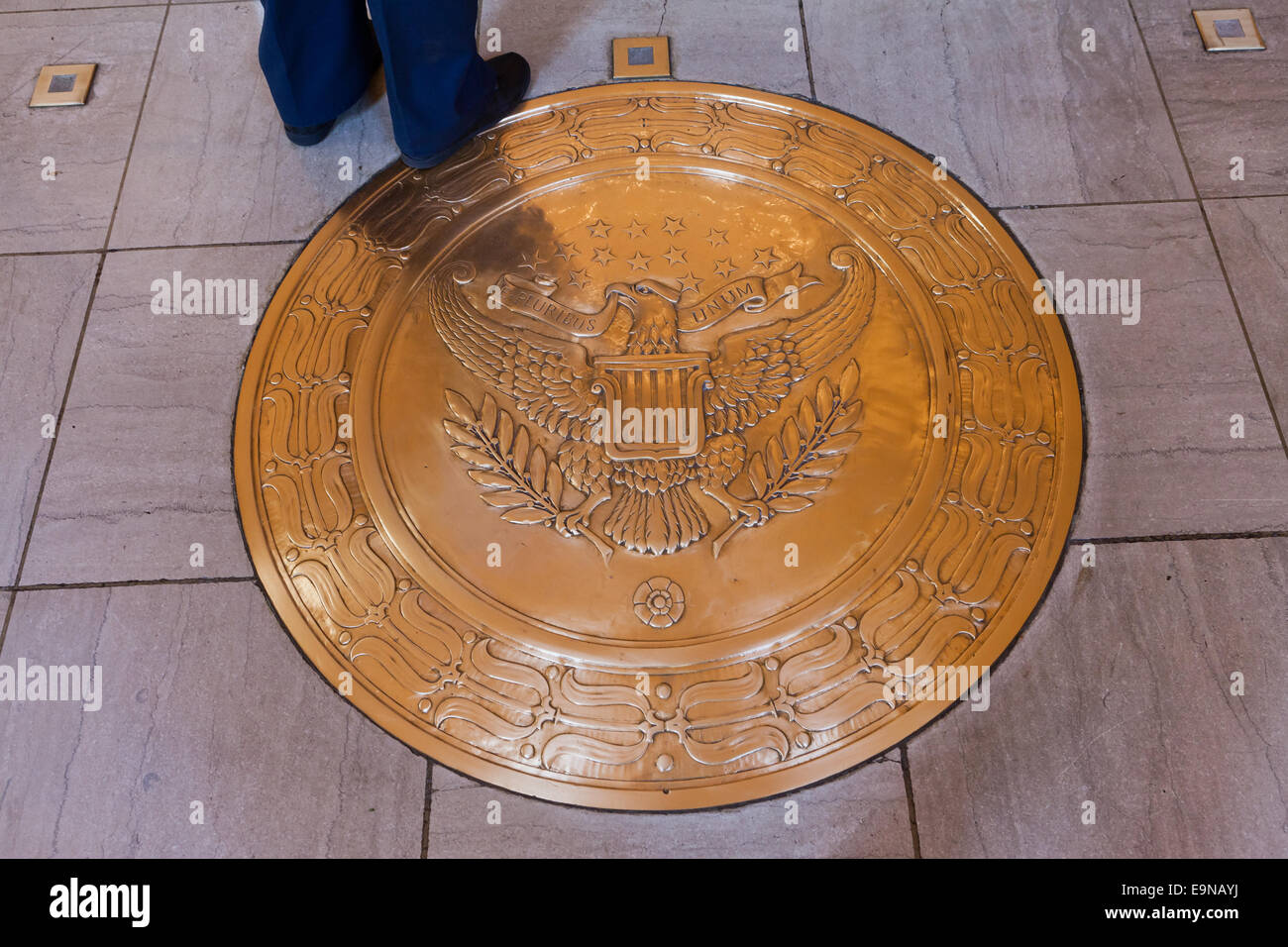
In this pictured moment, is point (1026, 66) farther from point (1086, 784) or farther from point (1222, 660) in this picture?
point (1086, 784)

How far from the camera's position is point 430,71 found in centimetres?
172

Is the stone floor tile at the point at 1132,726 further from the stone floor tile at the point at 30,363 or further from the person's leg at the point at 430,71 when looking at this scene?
the stone floor tile at the point at 30,363

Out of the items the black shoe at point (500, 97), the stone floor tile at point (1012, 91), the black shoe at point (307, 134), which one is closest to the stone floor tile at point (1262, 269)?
the stone floor tile at point (1012, 91)

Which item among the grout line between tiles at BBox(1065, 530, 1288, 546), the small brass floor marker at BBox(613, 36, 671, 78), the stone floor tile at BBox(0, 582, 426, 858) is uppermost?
the small brass floor marker at BBox(613, 36, 671, 78)

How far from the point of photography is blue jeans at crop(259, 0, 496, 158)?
166cm

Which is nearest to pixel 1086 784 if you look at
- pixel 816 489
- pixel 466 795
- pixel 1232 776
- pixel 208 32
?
pixel 1232 776

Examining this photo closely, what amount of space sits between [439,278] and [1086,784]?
4.50ft

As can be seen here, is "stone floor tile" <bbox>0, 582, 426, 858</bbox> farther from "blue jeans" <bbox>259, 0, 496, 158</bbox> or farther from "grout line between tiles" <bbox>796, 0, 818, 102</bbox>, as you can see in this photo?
"grout line between tiles" <bbox>796, 0, 818, 102</bbox>

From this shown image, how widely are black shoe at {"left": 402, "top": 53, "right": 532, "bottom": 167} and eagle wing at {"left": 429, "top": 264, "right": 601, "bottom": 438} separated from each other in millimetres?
321

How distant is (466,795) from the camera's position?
53.8 inches

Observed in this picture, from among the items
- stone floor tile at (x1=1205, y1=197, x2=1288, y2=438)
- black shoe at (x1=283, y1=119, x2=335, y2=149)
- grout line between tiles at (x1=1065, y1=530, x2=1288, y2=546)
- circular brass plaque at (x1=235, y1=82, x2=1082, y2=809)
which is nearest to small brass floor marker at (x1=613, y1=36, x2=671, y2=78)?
circular brass plaque at (x1=235, y1=82, x2=1082, y2=809)

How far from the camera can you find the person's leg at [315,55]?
172cm

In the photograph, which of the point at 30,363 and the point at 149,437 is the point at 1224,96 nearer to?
the point at 149,437

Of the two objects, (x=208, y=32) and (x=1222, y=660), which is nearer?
(x=1222, y=660)
